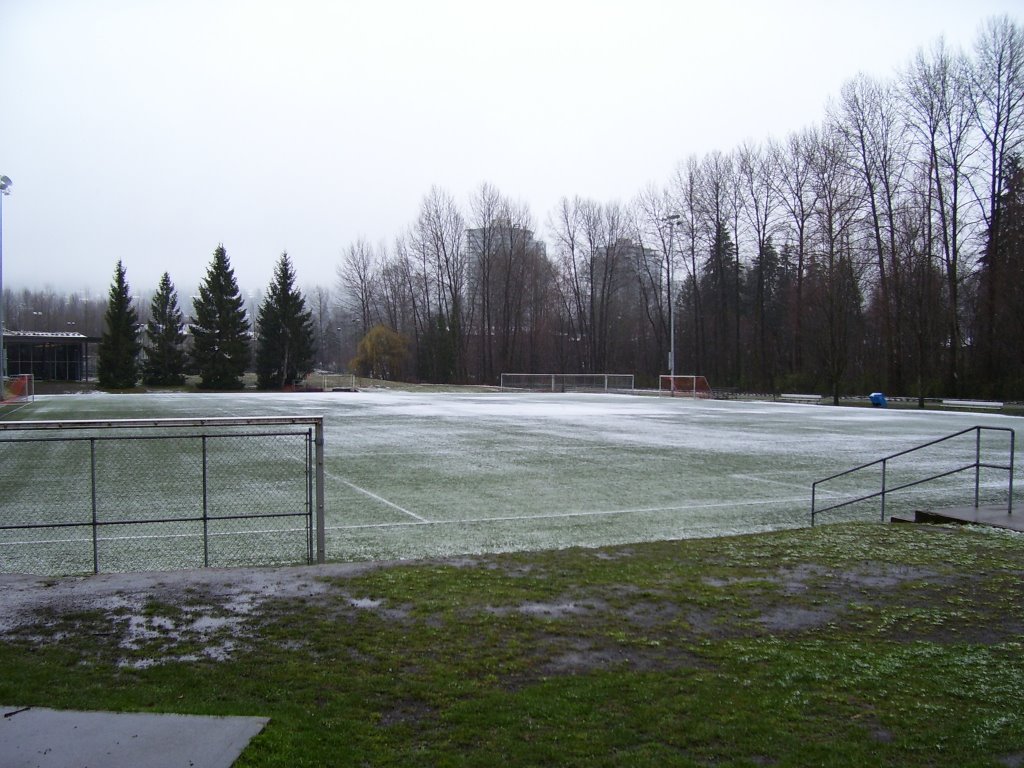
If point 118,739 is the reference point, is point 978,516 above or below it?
below

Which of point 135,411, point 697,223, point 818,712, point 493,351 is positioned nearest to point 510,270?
point 493,351

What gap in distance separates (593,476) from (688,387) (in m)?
46.7

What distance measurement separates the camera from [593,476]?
666 inches

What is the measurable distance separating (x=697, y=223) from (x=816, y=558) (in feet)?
219

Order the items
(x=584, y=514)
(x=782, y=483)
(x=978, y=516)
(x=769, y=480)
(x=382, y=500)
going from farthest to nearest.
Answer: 1. (x=769, y=480)
2. (x=782, y=483)
3. (x=382, y=500)
4. (x=584, y=514)
5. (x=978, y=516)

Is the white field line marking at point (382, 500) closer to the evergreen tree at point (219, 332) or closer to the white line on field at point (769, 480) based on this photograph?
the white line on field at point (769, 480)

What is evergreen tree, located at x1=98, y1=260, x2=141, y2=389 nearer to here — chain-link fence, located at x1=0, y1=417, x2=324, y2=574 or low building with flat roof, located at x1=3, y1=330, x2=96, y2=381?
low building with flat roof, located at x1=3, y1=330, x2=96, y2=381

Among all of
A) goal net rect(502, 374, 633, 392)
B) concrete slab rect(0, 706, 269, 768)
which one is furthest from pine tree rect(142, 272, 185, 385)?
concrete slab rect(0, 706, 269, 768)

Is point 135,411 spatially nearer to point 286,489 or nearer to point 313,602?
point 286,489

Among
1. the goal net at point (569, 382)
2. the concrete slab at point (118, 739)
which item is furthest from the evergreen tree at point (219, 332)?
the concrete slab at point (118, 739)

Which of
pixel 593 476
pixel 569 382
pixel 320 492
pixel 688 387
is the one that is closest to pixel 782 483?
pixel 593 476

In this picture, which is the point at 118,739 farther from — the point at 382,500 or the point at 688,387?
the point at 688,387

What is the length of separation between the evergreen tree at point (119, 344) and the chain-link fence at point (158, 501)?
57.7 meters

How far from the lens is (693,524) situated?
477 inches
